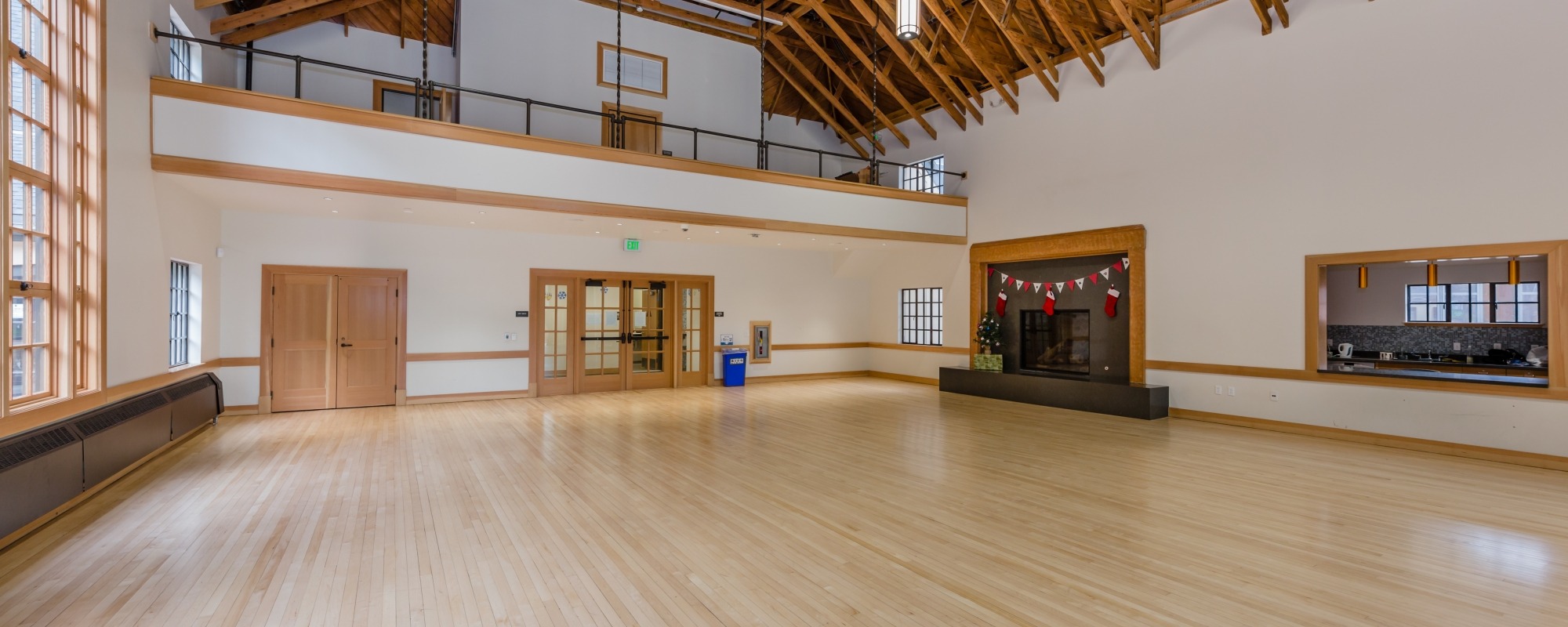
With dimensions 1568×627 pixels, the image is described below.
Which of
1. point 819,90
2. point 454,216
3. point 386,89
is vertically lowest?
point 454,216

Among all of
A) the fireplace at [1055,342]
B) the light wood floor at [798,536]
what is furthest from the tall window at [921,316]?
the light wood floor at [798,536]

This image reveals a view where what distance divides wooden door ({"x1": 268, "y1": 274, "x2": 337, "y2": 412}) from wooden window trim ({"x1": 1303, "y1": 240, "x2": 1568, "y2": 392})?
37.3 ft

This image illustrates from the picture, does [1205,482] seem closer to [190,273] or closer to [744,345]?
[744,345]

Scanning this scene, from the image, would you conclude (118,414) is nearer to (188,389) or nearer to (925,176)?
(188,389)

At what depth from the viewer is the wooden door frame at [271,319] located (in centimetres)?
786

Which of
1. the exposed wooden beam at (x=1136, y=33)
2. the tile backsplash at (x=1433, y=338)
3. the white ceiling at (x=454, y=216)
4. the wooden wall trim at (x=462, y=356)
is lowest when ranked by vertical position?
the wooden wall trim at (x=462, y=356)

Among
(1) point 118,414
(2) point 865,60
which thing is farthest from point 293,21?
A: (2) point 865,60

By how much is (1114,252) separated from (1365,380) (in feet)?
9.74

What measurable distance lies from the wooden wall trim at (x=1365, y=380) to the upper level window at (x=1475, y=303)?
3.65 meters

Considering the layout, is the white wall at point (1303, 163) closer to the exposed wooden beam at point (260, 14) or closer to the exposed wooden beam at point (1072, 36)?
the exposed wooden beam at point (1072, 36)

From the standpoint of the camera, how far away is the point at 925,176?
1164cm

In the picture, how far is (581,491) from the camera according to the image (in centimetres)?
466

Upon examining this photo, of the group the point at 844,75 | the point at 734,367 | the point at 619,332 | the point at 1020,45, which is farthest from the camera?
the point at 734,367

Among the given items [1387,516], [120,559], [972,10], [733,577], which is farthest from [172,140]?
[1387,516]
